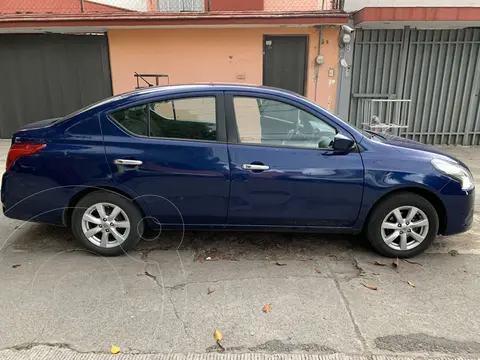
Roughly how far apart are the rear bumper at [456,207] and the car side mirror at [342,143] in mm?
1000

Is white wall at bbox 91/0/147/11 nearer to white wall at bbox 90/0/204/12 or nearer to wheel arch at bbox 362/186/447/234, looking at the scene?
white wall at bbox 90/0/204/12

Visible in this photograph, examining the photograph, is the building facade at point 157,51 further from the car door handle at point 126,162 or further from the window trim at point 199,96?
the car door handle at point 126,162

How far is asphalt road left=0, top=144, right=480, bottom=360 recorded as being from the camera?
253 centimetres

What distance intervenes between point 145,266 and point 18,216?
1.39 m

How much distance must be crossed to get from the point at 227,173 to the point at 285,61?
5.72 m

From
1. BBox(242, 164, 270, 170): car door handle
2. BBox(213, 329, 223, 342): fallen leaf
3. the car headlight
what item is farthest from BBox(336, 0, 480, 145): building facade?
BBox(213, 329, 223, 342): fallen leaf

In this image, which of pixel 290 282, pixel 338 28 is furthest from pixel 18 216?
pixel 338 28

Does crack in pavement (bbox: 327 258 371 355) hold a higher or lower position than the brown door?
lower

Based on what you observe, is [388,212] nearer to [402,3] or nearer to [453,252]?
[453,252]

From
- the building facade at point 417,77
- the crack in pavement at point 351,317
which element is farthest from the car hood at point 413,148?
the building facade at point 417,77

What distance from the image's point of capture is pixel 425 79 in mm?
8484

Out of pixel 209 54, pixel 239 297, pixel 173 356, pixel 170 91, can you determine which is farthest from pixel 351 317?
pixel 209 54

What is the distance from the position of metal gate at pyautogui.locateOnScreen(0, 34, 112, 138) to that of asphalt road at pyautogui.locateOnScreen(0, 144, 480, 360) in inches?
224

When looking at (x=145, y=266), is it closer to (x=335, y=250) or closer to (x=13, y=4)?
(x=335, y=250)
